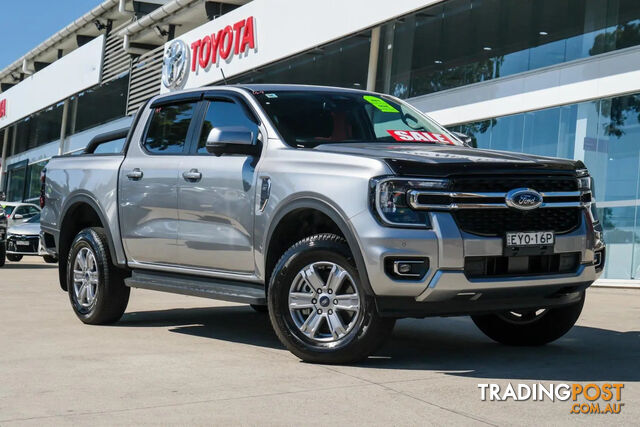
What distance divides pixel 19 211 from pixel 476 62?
13.2 metres

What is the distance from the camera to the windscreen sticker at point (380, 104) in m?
7.21

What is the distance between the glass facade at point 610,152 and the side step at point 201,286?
980 cm

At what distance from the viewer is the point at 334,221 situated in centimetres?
565

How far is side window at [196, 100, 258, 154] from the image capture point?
688 centimetres

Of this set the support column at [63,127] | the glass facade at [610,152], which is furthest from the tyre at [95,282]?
the support column at [63,127]

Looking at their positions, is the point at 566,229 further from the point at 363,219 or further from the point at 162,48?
the point at 162,48

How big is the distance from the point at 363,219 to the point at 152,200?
247 cm

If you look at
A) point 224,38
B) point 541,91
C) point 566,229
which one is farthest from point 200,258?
point 224,38

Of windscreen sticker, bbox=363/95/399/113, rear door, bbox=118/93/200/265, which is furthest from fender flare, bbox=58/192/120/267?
windscreen sticker, bbox=363/95/399/113

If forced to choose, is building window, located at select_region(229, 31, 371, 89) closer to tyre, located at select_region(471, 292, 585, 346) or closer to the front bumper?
tyre, located at select_region(471, 292, 585, 346)

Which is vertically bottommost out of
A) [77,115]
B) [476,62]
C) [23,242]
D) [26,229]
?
[23,242]

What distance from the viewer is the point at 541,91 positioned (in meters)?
16.8

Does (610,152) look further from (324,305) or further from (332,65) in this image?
(324,305)

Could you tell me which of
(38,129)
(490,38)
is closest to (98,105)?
(38,129)
